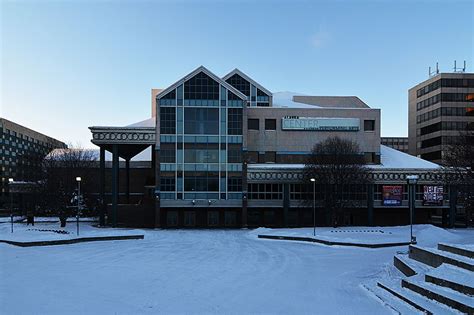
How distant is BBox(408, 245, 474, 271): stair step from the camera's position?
627 inches

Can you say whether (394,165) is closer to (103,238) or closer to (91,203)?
(103,238)

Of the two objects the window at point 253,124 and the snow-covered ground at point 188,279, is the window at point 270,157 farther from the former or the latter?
the snow-covered ground at point 188,279

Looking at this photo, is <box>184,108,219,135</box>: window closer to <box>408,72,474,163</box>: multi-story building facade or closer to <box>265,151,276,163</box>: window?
A: <box>265,151,276,163</box>: window

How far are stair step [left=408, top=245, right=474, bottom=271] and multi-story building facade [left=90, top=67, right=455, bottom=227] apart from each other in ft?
101

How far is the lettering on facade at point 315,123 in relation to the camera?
192ft

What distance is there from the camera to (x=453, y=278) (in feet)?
48.4

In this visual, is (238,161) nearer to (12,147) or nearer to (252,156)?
(252,156)

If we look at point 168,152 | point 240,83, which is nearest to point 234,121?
point 168,152

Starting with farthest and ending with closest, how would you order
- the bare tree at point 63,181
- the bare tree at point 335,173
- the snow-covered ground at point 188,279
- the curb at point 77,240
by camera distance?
the bare tree at point 63,181 → the bare tree at point 335,173 → the curb at point 77,240 → the snow-covered ground at point 188,279

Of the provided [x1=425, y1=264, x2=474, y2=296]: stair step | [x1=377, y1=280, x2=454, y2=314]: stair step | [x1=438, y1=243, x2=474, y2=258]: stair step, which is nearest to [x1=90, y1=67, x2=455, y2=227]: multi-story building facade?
[x1=438, y1=243, x2=474, y2=258]: stair step

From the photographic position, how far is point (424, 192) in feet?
180

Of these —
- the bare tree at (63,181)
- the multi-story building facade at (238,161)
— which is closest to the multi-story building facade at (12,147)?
the bare tree at (63,181)

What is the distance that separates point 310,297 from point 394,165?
46.3 m

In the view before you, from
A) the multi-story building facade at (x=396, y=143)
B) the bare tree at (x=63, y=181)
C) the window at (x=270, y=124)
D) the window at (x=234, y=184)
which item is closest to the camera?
the bare tree at (x=63, y=181)
